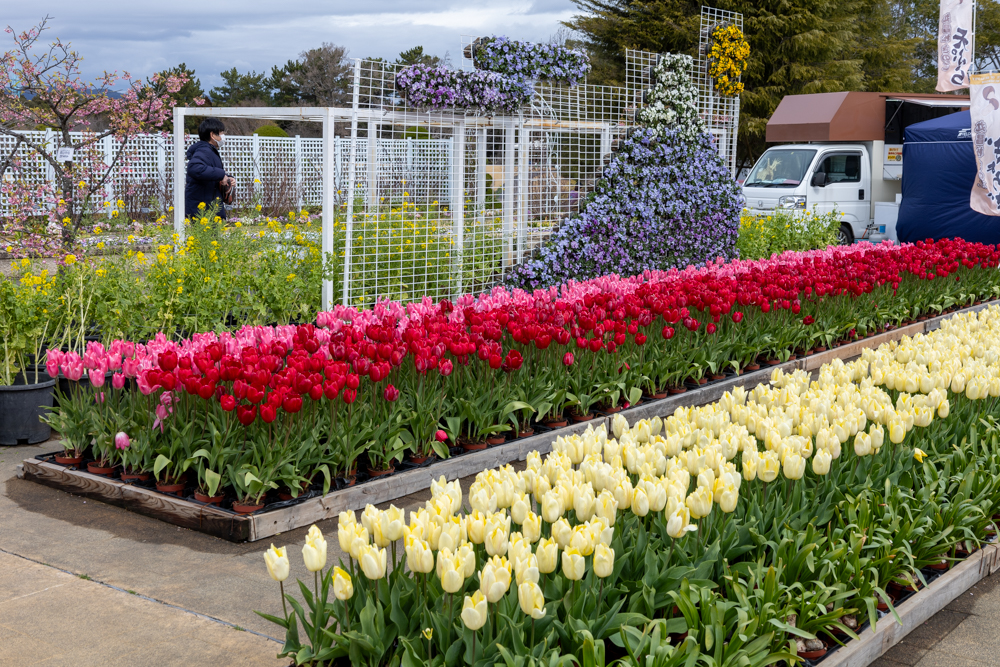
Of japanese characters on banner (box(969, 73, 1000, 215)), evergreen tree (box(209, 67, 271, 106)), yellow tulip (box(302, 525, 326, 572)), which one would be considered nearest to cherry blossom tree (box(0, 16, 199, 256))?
yellow tulip (box(302, 525, 326, 572))

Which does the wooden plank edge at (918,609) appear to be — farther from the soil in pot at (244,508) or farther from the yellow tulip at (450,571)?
the soil in pot at (244,508)

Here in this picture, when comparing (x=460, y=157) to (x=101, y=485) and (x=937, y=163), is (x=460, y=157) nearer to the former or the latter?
(x=101, y=485)

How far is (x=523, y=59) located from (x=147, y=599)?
671cm

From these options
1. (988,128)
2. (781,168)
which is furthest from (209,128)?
(781,168)

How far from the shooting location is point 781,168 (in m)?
17.5

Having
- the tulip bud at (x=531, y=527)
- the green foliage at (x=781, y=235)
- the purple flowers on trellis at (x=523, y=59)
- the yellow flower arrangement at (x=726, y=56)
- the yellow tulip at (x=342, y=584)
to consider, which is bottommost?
the yellow tulip at (x=342, y=584)

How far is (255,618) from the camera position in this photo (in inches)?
130

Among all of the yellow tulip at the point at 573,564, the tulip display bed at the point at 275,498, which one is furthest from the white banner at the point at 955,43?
the yellow tulip at the point at 573,564

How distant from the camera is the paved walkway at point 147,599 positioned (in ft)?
9.95

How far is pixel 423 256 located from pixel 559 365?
3205mm

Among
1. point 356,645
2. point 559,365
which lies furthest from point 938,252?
point 356,645

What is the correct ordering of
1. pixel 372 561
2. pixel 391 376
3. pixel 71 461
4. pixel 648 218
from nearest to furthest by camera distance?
pixel 372 561 < pixel 71 461 < pixel 391 376 < pixel 648 218

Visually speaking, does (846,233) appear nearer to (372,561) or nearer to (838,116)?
(838,116)

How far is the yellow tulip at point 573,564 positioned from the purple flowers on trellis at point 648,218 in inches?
269
